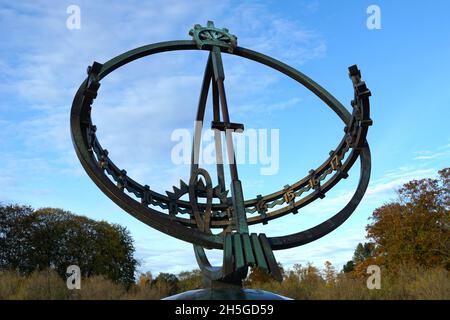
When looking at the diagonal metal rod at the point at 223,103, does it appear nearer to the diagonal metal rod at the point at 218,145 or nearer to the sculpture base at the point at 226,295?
the diagonal metal rod at the point at 218,145

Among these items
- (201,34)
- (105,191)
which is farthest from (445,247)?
(105,191)

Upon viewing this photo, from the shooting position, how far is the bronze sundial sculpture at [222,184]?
7133mm

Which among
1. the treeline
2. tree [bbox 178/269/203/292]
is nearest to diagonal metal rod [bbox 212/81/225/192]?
tree [bbox 178/269/203/292]

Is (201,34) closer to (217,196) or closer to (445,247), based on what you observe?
(217,196)

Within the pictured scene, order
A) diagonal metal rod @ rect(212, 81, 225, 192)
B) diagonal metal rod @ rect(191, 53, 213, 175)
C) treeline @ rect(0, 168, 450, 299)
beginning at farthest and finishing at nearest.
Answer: treeline @ rect(0, 168, 450, 299), diagonal metal rod @ rect(191, 53, 213, 175), diagonal metal rod @ rect(212, 81, 225, 192)

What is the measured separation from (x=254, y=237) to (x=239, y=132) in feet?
7.36

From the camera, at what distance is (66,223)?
36500mm

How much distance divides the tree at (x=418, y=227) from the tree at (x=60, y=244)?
18832mm

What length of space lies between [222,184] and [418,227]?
25.8 metres

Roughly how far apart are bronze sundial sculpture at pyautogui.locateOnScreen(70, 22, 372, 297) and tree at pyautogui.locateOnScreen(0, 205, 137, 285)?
25.8m

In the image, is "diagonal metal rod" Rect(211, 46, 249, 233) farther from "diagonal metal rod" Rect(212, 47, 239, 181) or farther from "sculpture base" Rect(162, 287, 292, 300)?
"sculpture base" Rect(162, 287, 292, 300)

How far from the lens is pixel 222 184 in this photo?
9.66 m

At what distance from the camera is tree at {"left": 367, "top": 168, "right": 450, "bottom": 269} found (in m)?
30.7

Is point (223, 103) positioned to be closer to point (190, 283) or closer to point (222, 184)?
point (222, 184)
